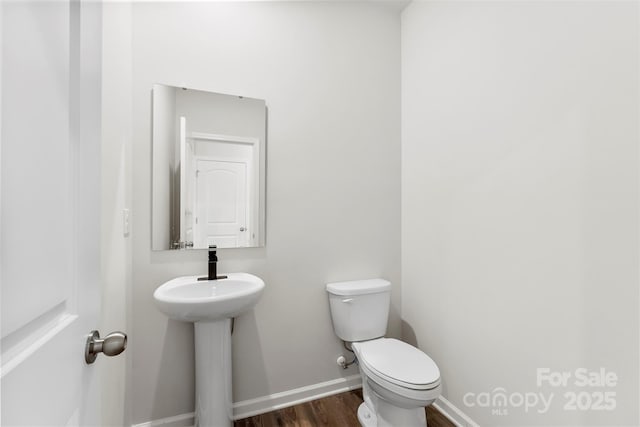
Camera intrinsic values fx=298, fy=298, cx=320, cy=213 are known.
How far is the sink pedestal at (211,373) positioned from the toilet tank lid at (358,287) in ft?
2.14

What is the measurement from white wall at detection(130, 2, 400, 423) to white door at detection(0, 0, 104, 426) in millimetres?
989

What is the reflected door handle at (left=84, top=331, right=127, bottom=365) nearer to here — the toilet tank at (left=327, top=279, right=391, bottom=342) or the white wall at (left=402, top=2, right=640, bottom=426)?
the toilet tank at (left=327, top=279, right=391, bottom=342)

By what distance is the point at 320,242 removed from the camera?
1.85 metres

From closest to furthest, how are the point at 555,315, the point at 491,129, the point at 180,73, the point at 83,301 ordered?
the point at 83,301
the point at 555,315
the point at 491,129
the point at 180,73

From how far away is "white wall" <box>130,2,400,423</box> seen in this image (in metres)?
1.51

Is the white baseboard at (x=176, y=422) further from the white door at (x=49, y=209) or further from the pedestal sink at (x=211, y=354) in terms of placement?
the white door at (x=49, y=209)

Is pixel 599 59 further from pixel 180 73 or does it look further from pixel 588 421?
pixel 180 73

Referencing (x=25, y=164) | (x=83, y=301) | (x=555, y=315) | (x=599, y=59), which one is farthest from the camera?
(x=555, y=315)

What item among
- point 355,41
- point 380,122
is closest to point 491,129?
point 380,122

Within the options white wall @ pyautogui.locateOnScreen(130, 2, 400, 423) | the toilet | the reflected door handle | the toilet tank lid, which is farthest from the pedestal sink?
the reflected door handle

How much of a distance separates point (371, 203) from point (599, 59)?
1230 millimetres

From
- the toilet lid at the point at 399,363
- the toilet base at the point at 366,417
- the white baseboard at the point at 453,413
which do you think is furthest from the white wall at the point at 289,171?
the white baseboard at the point at 453,413

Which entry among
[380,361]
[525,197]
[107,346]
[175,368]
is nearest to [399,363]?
[380,361]

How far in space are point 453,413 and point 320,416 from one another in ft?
2.39
